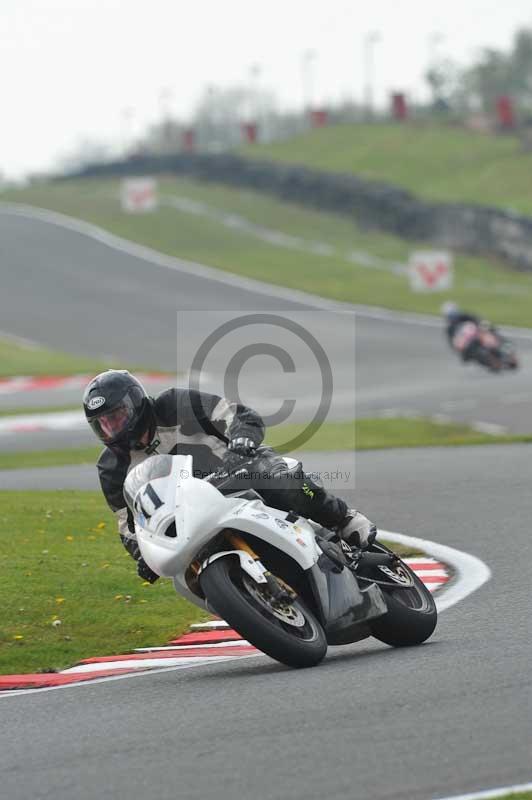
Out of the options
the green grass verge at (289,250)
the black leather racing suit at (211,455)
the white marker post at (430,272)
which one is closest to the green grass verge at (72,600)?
the black leather racing suit at (211,455)

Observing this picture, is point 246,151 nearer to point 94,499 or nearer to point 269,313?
point 269,313

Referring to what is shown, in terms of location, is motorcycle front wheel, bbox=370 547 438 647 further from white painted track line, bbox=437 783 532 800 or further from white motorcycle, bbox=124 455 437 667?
white painted track line, bbox=437 783 532 800

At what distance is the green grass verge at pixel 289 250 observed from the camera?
3675cm

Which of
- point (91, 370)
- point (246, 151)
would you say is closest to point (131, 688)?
point (91, 370)

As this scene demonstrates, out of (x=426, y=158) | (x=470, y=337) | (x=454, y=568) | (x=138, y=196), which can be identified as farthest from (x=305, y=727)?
(x=426, y=158)

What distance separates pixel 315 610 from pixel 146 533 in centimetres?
84

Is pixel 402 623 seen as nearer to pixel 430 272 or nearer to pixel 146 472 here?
pixel 146 472

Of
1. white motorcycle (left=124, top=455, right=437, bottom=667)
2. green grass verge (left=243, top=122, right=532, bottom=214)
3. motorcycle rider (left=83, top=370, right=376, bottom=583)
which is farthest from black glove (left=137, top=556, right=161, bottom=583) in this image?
green grass verge (left=243, top=122, right=532, bottom=214)

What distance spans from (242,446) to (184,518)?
0.48 metres

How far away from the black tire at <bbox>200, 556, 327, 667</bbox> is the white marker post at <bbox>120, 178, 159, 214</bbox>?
41.5 meters

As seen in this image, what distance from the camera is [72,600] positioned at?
8.15 m

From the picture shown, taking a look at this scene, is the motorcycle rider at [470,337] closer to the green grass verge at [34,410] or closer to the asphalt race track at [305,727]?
the green grass verge at [34,410]

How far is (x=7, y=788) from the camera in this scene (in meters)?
4.66

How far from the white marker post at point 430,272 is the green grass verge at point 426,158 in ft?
22.0
